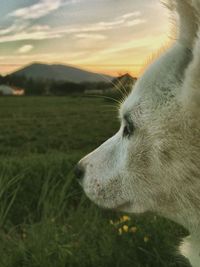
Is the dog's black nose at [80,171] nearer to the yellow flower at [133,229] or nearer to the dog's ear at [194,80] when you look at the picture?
the dog's ear at [194,80]

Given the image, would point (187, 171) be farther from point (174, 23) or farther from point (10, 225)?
point (10, 225)

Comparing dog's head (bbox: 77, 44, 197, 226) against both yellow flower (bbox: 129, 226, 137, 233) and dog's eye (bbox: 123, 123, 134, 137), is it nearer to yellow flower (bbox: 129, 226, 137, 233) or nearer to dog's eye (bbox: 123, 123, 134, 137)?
dog's eye (bbox: 123, 123, 134, 137)

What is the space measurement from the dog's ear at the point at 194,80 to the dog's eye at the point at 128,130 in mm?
405

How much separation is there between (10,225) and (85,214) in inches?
31.6

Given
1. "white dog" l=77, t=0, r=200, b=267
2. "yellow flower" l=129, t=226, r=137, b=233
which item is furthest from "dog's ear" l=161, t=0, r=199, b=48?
"yellow flower" l=129, t=226, r=137, b=233

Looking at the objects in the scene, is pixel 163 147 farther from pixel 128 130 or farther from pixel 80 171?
pixel 80 171

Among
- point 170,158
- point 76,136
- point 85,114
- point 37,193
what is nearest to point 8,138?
point 76,136

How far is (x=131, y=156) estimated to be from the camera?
322 cm

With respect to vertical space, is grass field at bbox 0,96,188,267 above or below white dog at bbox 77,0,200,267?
below

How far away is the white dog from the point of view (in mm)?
2826

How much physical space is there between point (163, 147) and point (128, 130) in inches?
11.3

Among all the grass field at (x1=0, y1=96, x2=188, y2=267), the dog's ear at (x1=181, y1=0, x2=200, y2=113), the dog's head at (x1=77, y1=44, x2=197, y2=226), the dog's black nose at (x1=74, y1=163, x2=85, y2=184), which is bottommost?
the grass field at (x1=0, y1=96, x2=188, y2=267)

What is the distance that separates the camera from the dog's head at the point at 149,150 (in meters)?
2.93

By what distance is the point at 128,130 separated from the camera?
3.23 m
